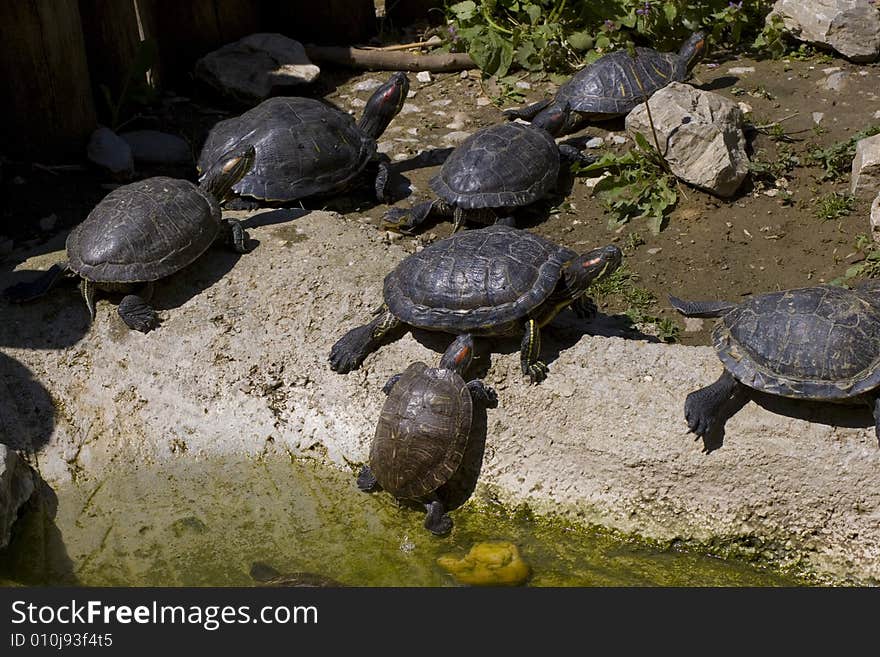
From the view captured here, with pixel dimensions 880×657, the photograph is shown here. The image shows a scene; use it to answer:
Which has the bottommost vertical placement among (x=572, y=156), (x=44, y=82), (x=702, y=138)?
(x=572, y=156)

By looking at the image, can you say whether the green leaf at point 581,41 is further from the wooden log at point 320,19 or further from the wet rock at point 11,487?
the wet rock at point 11,487

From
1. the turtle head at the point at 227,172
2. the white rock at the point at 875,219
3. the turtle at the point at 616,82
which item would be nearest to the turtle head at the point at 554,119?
the turtle at the point at 616,82

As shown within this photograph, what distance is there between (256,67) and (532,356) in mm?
4670

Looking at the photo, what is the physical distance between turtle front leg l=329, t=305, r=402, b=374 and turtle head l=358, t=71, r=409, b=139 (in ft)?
9.32

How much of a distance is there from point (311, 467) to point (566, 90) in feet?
13.7

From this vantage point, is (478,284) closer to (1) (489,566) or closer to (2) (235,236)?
(1) (489,566)

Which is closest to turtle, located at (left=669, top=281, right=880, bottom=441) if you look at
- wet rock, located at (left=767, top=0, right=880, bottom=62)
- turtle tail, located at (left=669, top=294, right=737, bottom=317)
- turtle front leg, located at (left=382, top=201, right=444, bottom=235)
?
turtle tail, located at (left=669, top=294, right=737, bottom=317)

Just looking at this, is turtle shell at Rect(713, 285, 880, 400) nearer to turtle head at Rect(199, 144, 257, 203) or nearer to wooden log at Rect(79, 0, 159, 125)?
turtle head at Rect(199, 144, 257, 203)

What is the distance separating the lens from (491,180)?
6898 mm

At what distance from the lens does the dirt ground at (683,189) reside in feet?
20.8

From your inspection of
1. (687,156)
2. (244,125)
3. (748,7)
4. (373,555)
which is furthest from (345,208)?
(748,7)

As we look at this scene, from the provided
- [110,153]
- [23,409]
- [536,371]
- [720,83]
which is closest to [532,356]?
[536,371]

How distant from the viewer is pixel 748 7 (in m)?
8.72

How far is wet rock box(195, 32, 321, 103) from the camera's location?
8438mm
